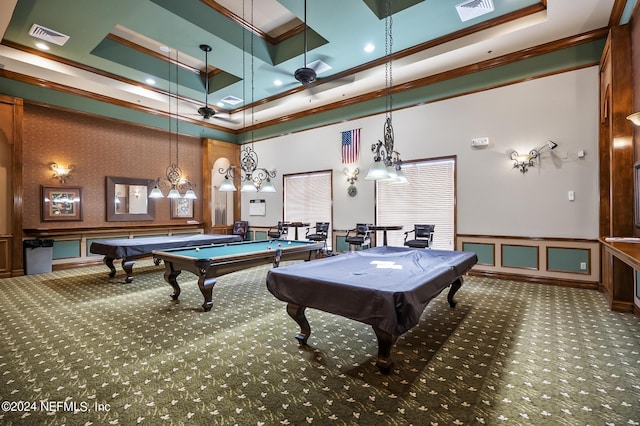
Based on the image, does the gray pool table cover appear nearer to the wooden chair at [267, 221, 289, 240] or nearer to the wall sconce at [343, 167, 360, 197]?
the wall sconce at [343, 167, 360, 197]

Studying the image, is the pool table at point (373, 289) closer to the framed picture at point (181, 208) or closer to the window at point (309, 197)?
the window at point (309, 197)

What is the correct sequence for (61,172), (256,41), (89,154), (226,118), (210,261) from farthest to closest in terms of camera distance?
(226,118) → (89,154) → (61,172) → (256,41) → (210,261)

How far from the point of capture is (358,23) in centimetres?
513

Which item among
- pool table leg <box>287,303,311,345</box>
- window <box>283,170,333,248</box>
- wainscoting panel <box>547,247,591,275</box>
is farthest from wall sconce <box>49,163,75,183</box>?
wainscoting panel <box>547,247,591,275</box>

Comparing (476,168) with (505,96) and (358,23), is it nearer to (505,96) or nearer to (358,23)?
(505,96)

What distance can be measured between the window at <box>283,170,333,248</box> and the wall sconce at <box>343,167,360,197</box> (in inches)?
22.9

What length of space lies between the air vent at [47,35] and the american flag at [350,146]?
19.7 feet

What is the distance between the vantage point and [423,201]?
7.06m

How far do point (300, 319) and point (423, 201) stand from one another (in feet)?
16.1

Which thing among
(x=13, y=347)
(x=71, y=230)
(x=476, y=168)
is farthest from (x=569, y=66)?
(x=71, y=230)

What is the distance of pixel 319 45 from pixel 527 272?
5747 mm

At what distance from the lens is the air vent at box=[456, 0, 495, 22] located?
467 centimetres

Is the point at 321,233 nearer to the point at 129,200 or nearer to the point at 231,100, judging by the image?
the point at 231,100

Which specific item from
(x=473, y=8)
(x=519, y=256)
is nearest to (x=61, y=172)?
(x=473, y=8)
